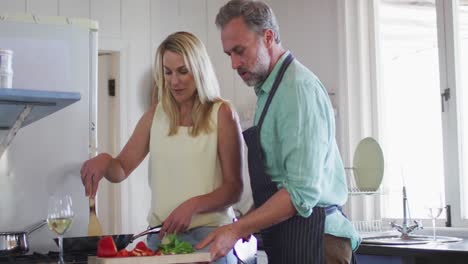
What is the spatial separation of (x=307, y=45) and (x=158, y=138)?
7.63 feet

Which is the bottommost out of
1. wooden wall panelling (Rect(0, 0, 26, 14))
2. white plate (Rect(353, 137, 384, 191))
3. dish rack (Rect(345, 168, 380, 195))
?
dish rack (Rect(345, 168, 380, 195))

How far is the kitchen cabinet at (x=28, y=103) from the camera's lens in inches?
79.2

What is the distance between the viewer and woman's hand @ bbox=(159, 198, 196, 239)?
6.39 feet

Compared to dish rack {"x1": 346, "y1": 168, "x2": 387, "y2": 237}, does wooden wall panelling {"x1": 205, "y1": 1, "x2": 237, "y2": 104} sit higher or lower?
higher

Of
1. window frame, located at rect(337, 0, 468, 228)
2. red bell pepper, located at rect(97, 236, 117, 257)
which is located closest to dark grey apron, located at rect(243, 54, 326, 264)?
red bell pepper, located at rect(97, 236, 117, 257)

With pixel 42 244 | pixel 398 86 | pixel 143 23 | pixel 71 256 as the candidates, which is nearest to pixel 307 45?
pixel 398 86

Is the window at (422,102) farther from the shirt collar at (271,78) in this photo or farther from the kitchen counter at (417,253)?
the shirt collar at (271,78)

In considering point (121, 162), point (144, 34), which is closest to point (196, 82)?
point (121, 162)

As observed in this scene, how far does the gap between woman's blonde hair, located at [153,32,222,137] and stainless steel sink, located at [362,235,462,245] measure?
1.18 meters

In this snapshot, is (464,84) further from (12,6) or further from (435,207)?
(12,6)

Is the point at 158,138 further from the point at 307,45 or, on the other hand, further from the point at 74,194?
the point at 307,45

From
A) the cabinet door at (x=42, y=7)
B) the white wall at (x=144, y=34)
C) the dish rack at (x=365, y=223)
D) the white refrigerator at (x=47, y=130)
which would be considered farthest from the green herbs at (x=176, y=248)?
the cabinet door at (x=42, y=7)

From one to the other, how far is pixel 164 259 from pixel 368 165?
2.20m

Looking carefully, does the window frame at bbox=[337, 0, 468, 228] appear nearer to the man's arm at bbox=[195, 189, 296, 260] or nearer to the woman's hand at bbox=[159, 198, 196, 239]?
the woman's hand at bbox=[159, 198, 196, 239]
